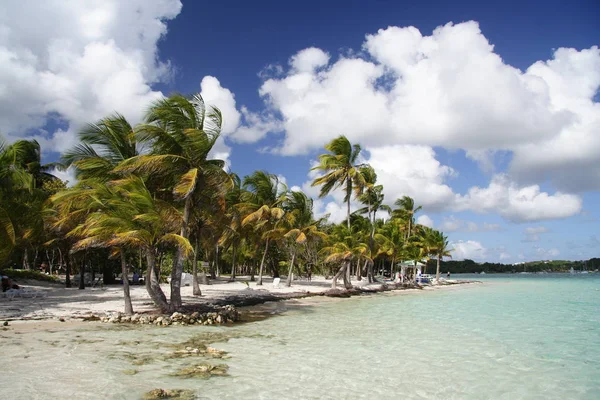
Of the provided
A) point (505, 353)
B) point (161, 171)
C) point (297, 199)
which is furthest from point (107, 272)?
point (505, 353)

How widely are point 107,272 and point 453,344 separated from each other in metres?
22.1

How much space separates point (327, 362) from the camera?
8445 millimetres

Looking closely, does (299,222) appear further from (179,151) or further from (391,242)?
(179,151)

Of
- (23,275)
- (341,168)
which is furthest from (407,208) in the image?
(23,275)

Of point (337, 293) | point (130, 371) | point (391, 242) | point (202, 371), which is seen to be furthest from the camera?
point (391, 242)

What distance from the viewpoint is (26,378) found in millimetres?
6254

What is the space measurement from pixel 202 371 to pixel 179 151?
832 cm

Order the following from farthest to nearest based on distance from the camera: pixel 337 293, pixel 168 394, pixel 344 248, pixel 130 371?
pixel 344 248, pixel 337 293, pixel 130 371, pixel 168 394

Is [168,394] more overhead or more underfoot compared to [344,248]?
more underfoot

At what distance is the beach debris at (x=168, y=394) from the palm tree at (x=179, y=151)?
22.8 feet

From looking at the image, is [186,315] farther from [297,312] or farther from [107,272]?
[107,272]

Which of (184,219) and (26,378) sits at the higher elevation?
(184,219)

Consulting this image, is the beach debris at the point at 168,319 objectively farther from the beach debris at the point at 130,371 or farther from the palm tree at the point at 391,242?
the palm tree at the point at 391,242

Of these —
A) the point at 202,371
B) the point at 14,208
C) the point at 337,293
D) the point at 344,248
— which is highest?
the point at 14,208
